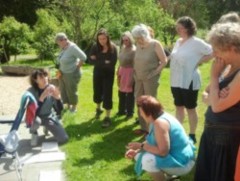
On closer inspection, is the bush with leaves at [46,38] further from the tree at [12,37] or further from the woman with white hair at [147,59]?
the woman with white hair at [147,59]

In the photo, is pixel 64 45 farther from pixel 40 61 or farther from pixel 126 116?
pixel 40 61

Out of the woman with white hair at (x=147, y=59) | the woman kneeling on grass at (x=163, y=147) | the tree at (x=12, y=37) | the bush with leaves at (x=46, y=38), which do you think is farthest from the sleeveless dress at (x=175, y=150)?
the tree at (x=12, y=37)

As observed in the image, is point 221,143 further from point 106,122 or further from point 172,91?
point 106,122

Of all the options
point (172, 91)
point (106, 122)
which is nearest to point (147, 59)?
point (172, 91)

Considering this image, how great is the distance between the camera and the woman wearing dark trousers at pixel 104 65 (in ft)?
22.9

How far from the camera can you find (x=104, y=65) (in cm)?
705

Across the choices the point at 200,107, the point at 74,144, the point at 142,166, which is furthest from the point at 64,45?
the point at 142,166

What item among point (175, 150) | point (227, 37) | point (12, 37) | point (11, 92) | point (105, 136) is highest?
point (227, 37)

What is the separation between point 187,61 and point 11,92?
713 centimetres

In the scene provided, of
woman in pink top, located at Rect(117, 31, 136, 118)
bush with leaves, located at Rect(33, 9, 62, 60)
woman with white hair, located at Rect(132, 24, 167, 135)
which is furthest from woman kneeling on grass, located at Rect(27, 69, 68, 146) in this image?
bush with leaves, located at Rect(33, 9, 62, 60)

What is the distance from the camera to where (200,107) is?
828cm

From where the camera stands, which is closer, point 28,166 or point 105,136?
point 28,166

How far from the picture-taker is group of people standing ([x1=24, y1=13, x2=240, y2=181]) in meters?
3.01

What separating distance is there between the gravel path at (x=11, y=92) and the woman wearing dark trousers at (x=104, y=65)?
2226 millimetres
